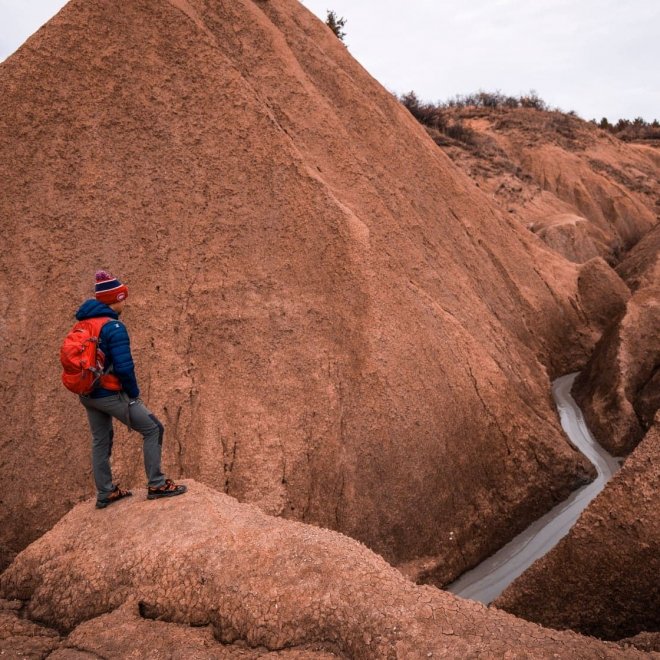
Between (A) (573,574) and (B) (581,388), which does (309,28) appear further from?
(A) (573,574)

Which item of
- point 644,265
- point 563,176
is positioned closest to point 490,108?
point 563,176

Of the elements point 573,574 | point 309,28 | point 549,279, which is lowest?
point 573,574

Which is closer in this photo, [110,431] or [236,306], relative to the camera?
[110,431]

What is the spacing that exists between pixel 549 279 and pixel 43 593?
24.9ft

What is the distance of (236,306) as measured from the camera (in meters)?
4.55

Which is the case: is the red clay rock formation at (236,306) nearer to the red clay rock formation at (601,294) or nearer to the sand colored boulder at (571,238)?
the red clay rock formation at (601,294)

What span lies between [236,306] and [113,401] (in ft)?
5.93

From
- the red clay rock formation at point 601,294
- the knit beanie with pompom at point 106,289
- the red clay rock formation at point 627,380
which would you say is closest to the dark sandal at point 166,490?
the knit beanie with pompom at point 106,289

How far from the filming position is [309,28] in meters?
6.59

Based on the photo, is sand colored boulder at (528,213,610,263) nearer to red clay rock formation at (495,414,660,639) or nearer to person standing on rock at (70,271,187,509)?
red clay rock formation at (495,414,660,639)

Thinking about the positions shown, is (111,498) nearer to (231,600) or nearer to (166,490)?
(166,490)

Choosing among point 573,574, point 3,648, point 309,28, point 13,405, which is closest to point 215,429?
point 13,405

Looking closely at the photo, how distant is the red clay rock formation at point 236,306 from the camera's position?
4172mm

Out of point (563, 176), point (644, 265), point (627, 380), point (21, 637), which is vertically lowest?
point (21, 637)
